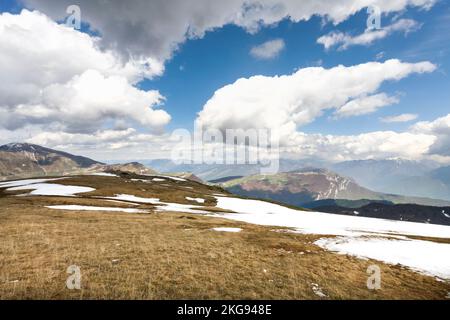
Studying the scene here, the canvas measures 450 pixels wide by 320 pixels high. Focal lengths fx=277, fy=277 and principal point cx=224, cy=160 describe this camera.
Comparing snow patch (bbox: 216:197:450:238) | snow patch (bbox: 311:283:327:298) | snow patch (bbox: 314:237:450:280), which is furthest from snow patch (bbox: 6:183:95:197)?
snow patch (bbox: 311:283:327:298)

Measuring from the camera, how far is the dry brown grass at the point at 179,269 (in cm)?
1443

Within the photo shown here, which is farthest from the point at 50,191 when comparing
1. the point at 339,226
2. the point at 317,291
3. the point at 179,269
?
the point at 317,291

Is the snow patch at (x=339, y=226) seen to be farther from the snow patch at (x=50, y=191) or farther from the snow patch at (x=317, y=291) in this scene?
the snow patch at (x=50, y=191)

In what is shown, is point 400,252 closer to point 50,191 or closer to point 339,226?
point 339,226

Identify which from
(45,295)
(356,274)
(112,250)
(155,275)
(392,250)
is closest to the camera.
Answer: (45,295)

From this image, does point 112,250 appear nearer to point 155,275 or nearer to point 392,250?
point 155,275

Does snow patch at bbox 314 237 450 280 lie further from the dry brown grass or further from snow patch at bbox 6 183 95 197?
snow patch at bbox 6 183 95 197

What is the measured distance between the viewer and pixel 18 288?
13.8m

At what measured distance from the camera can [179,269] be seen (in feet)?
59.7

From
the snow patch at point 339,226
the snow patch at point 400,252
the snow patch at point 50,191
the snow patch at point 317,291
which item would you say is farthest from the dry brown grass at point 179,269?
the snow patch at point 50,191

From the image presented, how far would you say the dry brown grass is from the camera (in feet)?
47.3
